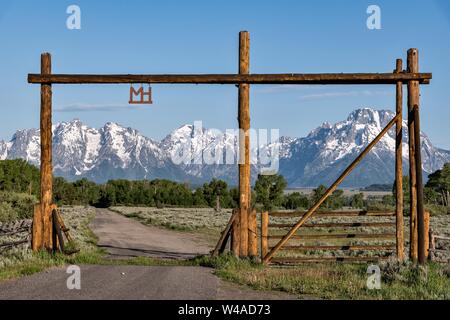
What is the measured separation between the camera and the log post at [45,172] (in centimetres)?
1734

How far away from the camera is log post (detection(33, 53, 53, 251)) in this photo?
56.9ft

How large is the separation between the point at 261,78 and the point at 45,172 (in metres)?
6.30

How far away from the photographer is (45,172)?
17.4m

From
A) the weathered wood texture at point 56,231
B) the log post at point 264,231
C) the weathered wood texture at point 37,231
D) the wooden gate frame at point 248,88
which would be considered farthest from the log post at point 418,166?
the weathered wood texture at point 37,231

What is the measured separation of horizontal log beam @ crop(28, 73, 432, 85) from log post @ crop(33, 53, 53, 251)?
99 centimetres

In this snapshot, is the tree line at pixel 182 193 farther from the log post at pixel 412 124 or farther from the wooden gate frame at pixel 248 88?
the log post at pixel 412 124

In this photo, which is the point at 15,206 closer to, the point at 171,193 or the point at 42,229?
the point at 42,229

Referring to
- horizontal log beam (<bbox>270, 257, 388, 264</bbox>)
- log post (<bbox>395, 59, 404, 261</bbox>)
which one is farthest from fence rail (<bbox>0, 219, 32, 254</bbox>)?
log post (<bbox>395, 59, 404, 261</bbox>)

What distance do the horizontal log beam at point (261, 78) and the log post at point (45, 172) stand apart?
3.26 ft

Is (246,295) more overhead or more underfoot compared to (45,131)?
more underfoot
